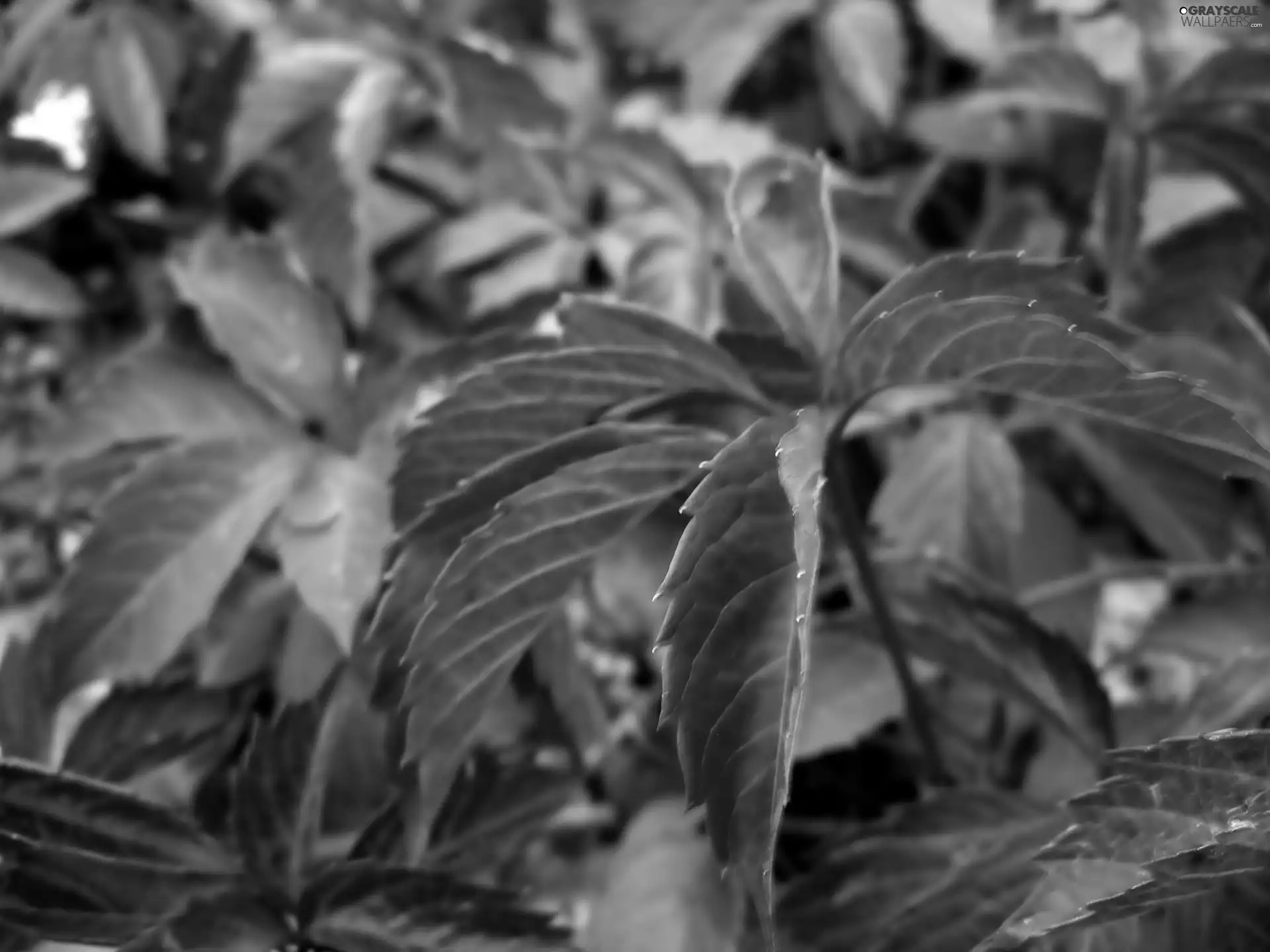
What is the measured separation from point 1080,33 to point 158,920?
32.6 inches

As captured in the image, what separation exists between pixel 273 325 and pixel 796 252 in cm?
34

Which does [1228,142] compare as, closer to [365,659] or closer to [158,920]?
[365,659]

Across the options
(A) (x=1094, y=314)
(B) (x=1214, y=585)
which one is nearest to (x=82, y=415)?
(A) (x=1094, y=314)

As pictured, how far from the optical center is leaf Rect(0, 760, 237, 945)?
47 centimetres

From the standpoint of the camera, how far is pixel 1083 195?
86 cm

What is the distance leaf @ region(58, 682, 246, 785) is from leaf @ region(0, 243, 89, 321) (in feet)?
1.11

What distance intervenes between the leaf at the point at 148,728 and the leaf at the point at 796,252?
40cm

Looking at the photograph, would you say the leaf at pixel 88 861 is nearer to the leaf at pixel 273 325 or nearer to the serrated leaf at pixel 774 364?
the leaf at pixel 273 325

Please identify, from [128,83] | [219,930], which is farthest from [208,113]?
[219,930]

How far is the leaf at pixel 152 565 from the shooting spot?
57cm

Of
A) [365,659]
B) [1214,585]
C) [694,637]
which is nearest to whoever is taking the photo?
[694,637]

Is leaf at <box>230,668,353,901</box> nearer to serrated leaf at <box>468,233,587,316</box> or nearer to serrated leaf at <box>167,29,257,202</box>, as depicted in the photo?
serrated leaf at <box>468,233,587,316</box>

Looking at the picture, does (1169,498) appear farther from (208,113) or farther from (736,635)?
(208,113)

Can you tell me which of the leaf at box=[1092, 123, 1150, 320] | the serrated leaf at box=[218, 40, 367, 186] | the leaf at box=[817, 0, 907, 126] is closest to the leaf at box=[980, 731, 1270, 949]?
the leaf at box=[1092, 123, 1150, 320]
